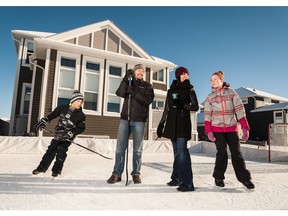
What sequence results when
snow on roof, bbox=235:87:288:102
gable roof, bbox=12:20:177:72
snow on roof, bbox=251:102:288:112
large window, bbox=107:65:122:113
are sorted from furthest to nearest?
snow on roof, bbox=235:87:288:102 < snow on roof, bbox=251:102:288:112 < large window, bbox=107:65:122:113 < gable roof, bbox=12:20:177:72

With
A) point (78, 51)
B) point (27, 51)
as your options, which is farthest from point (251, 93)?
point (27, 51)

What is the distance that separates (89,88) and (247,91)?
23.1m

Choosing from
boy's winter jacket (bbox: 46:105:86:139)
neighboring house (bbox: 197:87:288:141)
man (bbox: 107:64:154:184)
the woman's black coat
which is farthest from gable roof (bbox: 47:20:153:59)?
neighboring house (bbox: 197:87:288:141)

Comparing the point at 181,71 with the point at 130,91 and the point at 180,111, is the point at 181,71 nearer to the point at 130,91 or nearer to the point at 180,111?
the point at 180,111

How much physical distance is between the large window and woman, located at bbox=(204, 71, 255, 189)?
8101 millimetres

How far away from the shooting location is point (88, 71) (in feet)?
34.4

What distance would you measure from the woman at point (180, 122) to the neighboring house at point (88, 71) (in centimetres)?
772

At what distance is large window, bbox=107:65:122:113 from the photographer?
10789 mm

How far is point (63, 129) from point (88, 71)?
723 centimetres

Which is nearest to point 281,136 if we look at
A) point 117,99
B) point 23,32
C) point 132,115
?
point 117,99

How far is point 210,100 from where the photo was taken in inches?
122

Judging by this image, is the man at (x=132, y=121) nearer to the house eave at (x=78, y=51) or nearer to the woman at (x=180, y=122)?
the woman at (x=180, y=122)

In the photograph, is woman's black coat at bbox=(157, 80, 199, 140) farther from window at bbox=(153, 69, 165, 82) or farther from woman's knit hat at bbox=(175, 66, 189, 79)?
window at bbox=(153, 69, 165, 82)

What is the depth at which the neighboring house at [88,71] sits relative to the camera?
9742 millimetres
